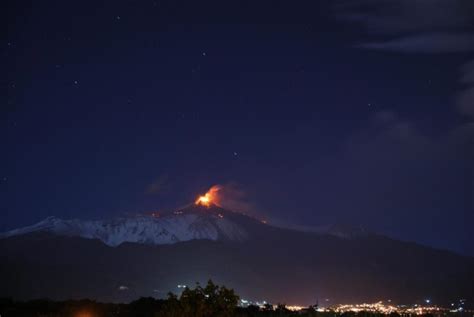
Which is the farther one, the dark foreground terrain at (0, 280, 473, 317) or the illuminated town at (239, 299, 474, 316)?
the illuminated town at (239, 299, 474, 316)

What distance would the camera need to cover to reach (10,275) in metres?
141

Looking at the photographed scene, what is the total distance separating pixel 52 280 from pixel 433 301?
9553 cm

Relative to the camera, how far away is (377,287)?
196375 mm

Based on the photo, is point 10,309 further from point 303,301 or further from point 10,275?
point 303,301

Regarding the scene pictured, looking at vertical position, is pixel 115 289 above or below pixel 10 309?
above

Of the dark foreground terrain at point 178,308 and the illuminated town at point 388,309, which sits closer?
the dark foreground terrain at point 178,308

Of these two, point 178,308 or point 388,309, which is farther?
point 388,309

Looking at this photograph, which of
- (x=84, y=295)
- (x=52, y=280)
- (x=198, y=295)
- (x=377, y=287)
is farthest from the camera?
(x=377, y=287)

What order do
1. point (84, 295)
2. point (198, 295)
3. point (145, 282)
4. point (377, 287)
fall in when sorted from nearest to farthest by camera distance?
point (198, 295)
point (84, 295)
point (145, 282)
point (377, 287)

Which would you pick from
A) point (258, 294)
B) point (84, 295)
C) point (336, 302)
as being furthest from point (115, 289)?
point (336, 302)

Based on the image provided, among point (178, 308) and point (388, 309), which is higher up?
point (388, 309)

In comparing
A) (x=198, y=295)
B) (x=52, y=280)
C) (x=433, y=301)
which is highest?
(x=52, y=280)

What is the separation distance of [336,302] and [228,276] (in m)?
41.5

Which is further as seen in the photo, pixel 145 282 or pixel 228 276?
pixel 228 276
